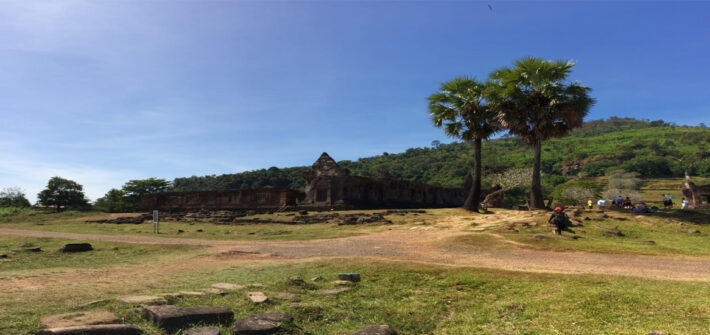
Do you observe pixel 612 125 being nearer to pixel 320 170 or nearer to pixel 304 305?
pixel 320 170

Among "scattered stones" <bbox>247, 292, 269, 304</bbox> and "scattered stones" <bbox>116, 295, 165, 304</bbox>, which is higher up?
"scattered stones" <bbox>116, 295, 165, 304</bbox>

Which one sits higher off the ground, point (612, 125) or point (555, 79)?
point (612, 125)

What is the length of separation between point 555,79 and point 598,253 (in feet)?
36.9

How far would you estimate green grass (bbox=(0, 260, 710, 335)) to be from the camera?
184 inches

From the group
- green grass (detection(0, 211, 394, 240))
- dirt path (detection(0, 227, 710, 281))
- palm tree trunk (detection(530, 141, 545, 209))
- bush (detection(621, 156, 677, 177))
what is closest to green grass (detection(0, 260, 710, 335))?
dirt path (detection(0, 227, 710, 281))

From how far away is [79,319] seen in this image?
418 cm

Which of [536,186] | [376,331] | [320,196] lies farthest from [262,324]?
[320,196]

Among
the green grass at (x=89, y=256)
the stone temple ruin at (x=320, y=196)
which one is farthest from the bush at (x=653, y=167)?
the green grass at (x=89, y=256)

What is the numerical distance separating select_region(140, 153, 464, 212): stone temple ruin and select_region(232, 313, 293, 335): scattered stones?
26.0 meters

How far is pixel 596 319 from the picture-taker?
4848 millimetres

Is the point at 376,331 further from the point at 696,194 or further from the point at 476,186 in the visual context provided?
the point at 696,194

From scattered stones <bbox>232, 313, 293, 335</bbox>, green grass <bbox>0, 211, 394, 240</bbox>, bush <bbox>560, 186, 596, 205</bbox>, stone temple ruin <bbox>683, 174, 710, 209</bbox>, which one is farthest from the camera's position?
bush <bbox>560, 186, 596, 205</bbox>

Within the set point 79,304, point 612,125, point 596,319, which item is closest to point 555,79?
point 596,319

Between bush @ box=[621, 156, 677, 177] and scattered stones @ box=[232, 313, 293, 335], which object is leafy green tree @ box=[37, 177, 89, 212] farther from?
bush @ box=[621, 156, 677, 177]
